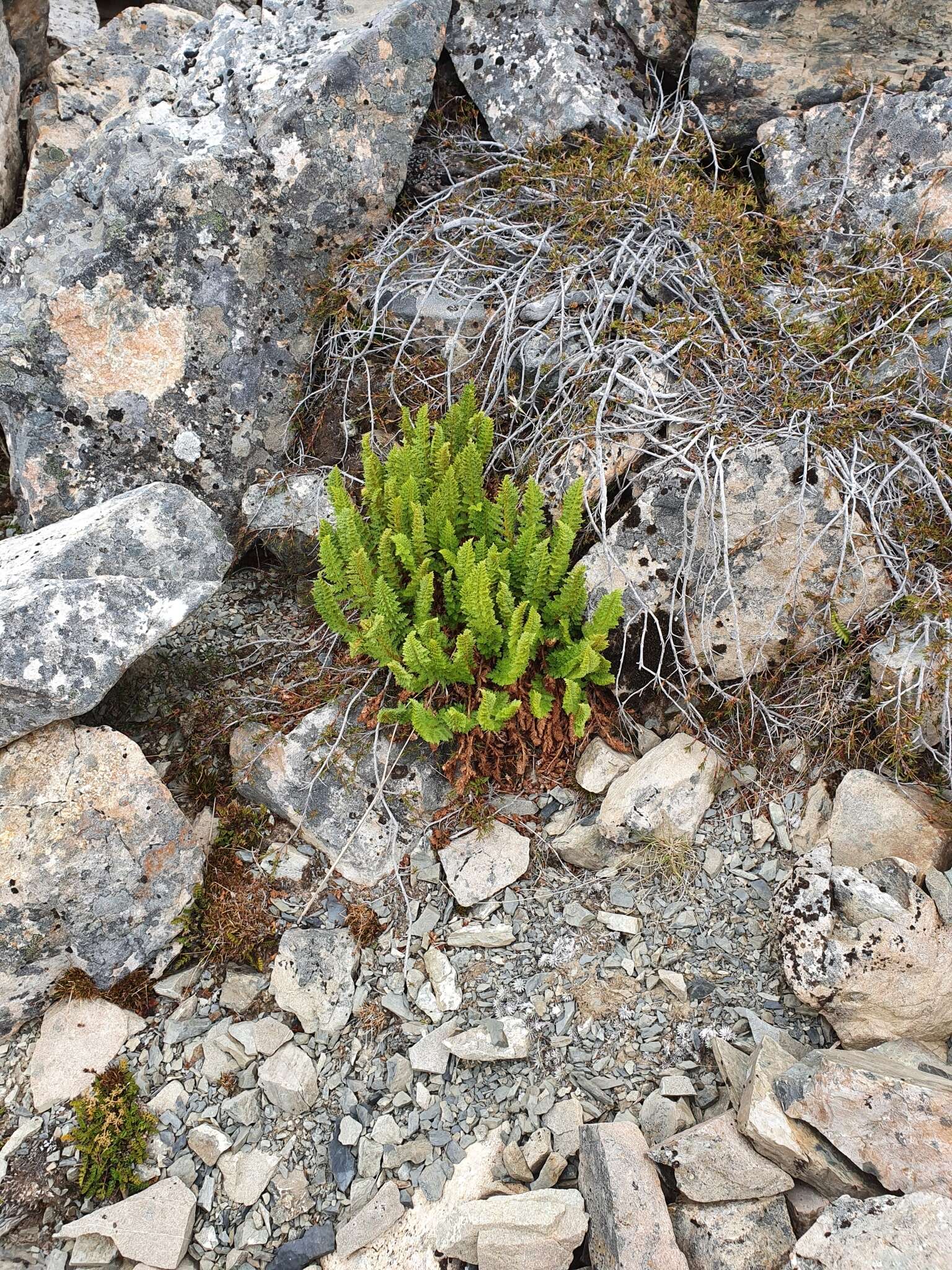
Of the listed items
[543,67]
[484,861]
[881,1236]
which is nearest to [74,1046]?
[484,861]

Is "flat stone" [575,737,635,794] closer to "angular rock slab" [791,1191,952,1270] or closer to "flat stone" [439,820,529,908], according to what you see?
"flat stone" [439,820,529,908]

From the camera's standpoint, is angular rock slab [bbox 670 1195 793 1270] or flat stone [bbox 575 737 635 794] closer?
angular rock slab [bbox 670 1195 793 1270]

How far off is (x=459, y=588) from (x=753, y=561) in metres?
1.43

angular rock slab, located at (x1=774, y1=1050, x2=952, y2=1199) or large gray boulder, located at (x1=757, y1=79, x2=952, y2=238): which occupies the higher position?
large gray boulder, located at (x1=757, y1=79, x2=952, y2=238)

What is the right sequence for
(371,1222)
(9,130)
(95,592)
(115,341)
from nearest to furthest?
(371,1222) → (95,592) → (115,341) → (9,130)

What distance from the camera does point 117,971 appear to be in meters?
3.82

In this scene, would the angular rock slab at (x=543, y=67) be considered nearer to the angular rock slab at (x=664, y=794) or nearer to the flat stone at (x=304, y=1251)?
the angular rock slab at (x=664, y=794)

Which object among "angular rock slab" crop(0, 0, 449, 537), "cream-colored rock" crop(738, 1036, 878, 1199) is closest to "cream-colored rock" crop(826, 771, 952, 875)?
"cream-colored rock" crop(738, 1036, 878, 1199)

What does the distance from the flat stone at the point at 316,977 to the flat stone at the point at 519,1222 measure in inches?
35.9

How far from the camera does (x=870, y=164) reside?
5.11 metres

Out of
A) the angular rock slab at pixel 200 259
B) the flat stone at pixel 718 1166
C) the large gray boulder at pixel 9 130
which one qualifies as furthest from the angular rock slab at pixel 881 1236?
the large gray boulder at pixel 9 130

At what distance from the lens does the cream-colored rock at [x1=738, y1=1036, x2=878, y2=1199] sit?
2.88m

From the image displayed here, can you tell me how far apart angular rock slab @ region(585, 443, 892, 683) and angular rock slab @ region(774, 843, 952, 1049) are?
1147 mm

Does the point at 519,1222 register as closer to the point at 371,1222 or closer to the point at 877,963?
the point at 371,1222
